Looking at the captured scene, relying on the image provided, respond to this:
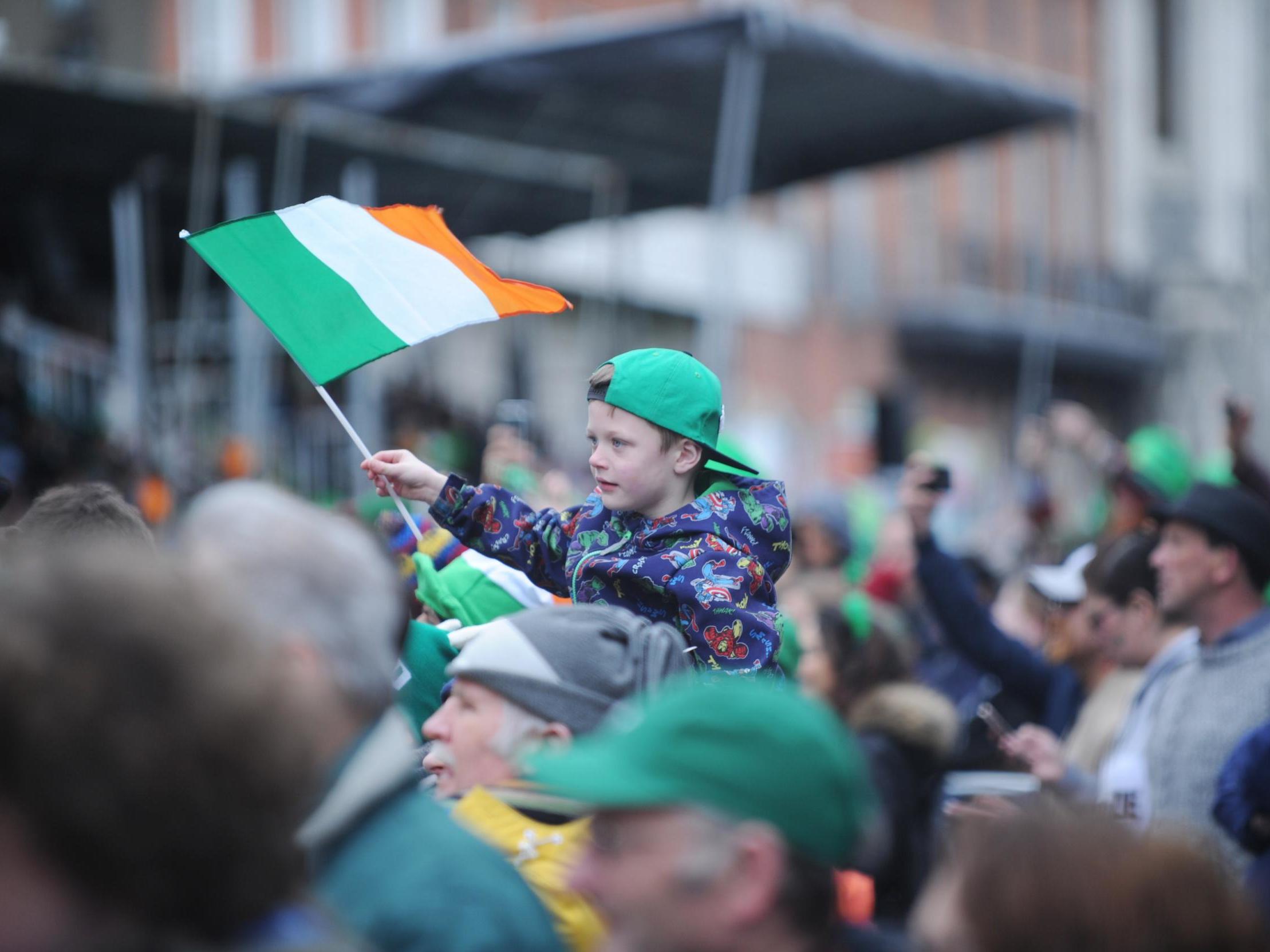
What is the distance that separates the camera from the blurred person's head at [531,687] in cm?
252

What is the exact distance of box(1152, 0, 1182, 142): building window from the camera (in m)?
34.1

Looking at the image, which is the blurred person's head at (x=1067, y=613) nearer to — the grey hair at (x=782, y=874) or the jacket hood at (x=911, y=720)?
the jacket hood at (x=911, y=720)

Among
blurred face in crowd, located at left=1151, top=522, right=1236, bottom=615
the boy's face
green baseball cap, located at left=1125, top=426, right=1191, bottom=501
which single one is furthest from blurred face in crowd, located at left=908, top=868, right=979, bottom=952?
green baseball cap, located at left=1125, top=426, right=1191, bottom=501

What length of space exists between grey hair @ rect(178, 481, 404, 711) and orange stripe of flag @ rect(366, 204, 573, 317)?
1861 mm

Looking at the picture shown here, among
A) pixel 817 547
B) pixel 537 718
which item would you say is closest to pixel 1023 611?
pixel 817 547

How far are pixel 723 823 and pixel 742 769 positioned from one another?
65mm

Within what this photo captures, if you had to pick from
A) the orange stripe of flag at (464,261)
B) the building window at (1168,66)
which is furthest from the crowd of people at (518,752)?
the building window at (1168,66)

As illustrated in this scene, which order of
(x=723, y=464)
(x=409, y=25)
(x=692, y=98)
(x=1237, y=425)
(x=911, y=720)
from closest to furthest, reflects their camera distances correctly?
(x=723, y=464), (x=911, y=720), (x=1237, y=425), (x=692, y=98), (x=409, y=25)

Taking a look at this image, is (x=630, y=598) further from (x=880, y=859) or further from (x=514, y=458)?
(x=514, y=458)

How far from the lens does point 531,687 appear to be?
2.52 meters

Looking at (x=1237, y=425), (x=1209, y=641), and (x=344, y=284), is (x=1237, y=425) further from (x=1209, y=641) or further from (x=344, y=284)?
(x=344, y=284)

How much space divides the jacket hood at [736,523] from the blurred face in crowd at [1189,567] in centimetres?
126

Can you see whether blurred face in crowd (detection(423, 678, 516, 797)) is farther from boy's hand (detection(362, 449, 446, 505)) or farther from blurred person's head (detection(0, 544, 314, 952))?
boy's hand (detection(362, 449, 446, 505))

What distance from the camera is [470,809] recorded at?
258 centimetres
